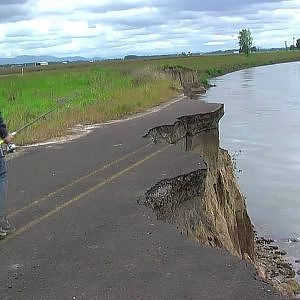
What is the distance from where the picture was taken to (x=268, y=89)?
164 ft

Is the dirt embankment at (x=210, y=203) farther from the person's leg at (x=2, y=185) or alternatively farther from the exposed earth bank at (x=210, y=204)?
the person's leg at (x=2, y=185)

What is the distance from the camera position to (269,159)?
80.3 feet

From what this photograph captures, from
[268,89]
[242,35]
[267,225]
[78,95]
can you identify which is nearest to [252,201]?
[267,225]

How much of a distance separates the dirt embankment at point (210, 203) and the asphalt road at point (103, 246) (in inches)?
14.2

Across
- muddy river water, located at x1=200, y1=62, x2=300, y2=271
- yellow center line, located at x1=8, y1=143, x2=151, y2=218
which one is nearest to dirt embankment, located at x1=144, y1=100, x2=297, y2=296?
yellow center line, located at x1=8, y1=143, x2=151, y2=218

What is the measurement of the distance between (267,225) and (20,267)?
43.6ft

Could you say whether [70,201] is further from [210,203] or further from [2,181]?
[210,203]

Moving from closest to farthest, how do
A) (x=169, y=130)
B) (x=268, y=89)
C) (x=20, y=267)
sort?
(x=20, y=267), (x=169, y=130), (x=268, y=89)

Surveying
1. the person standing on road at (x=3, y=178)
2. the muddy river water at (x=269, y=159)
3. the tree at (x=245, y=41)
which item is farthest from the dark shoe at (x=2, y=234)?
the tree at (x=245, y=41)

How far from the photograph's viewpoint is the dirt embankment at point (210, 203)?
8508mm

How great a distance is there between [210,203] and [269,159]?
13430mm

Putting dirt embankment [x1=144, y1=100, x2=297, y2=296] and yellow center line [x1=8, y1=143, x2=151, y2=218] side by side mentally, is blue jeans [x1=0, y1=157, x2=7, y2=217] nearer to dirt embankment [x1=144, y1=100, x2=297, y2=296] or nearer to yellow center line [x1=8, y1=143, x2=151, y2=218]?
yellow center line [x1=8, y1=143, x2=151, y2=218]

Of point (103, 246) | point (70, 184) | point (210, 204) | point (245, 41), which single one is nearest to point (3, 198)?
point (103, 246)

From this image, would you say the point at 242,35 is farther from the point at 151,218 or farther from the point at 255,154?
the point at 151,218
